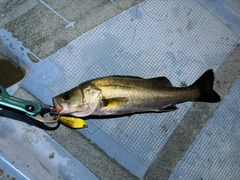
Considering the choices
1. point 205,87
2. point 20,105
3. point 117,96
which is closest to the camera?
point 20,105

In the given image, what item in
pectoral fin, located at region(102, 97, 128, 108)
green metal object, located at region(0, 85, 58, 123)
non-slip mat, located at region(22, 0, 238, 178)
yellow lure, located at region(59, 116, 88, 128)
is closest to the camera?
green metal object, located at region(0, 85, 58, 123)

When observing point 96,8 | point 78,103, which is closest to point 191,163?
point 78,103

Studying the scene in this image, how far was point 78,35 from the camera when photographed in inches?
116

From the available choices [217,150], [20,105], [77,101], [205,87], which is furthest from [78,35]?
[217,150]

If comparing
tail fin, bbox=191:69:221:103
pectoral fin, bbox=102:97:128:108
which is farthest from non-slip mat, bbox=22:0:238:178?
pectoral fin, bbox=102:97:128:108

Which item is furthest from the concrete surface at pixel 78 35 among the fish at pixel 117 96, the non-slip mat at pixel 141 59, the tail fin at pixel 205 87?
the fish at pixel 117 96

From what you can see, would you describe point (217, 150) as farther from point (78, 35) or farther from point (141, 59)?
point (78, 35)

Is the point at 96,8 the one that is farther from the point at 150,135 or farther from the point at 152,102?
the point at 150,135

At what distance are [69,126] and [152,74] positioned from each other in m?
1.04

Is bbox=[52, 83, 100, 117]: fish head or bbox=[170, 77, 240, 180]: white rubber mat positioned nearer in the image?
bbox=[52, 83, 100, 117]: fish head

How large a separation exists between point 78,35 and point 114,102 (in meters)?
0.97

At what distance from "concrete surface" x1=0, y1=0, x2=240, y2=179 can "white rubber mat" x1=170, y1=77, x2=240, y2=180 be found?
8 cm

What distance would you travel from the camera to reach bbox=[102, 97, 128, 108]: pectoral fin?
237cm

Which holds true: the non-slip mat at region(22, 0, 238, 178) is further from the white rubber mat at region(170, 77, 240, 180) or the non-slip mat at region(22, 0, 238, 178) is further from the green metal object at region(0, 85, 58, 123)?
the green metal object at region(0, 85, 58, 123)
